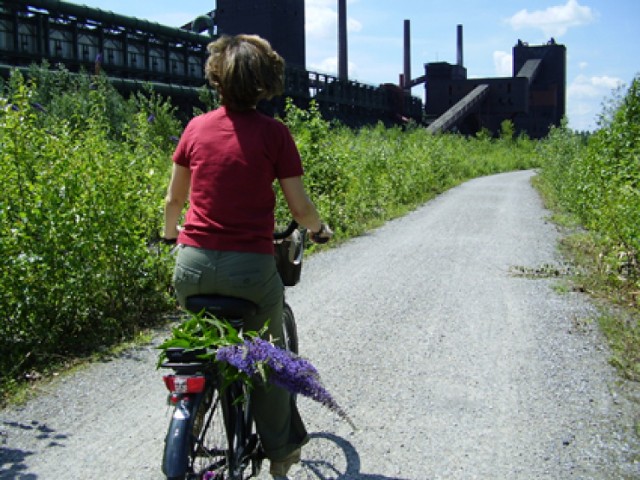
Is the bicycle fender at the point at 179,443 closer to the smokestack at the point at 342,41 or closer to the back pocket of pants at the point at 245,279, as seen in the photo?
the back pocket of pants at the point at 245,279

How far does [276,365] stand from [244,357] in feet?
0.46

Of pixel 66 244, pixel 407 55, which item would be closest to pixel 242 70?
pixel 66 244

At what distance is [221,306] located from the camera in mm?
2750

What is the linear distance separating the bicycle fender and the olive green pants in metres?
0.48

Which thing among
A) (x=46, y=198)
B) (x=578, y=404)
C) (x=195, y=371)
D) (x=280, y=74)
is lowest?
(x=578, y=404)

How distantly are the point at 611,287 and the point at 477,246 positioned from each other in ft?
12.5

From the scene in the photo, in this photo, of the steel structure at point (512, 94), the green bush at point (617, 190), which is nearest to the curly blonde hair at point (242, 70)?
the green bush at point (617, 190)

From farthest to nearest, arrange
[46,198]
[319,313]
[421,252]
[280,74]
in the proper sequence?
[421,252]
[319,313]
[46,198]
[280,74]

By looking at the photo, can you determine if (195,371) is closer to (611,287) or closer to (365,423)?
(365,423)

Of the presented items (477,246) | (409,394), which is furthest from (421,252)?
(409,394)

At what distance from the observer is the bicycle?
97.3 inches

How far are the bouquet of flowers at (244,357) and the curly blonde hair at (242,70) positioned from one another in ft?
2.85

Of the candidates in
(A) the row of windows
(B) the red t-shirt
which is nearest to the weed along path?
(B) the red t-shirt

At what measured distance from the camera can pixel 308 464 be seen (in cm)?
381
